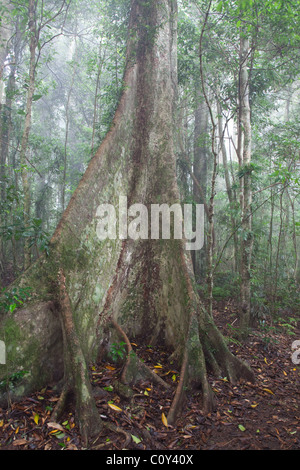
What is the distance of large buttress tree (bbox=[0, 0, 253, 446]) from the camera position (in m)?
3.18

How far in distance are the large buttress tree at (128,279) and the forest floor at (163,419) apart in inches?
5.9

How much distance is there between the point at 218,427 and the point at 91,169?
132 inches

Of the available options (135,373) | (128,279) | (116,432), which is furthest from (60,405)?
(128,279)

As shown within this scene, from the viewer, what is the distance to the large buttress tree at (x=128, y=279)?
318 cm

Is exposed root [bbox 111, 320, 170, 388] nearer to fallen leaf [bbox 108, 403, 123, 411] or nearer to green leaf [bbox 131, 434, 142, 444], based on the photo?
fallen leaf [bbox 108, 403, 123, 411]

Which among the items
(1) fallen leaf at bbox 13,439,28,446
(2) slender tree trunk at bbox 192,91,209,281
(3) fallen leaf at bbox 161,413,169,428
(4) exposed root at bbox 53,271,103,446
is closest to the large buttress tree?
(4) exposed root at bbox 53,271,103,446

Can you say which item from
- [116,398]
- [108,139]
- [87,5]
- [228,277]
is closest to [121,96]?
[108,139]

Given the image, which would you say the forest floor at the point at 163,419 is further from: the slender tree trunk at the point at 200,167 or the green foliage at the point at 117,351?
the slender tree trunk at the point at 200,167

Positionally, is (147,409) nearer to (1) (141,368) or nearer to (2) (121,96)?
(1) (141,368)

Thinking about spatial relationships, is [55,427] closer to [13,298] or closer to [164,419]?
[164,419]

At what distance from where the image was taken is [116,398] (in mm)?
3219

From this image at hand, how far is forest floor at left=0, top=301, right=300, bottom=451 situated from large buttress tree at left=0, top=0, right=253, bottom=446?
0.49ft
